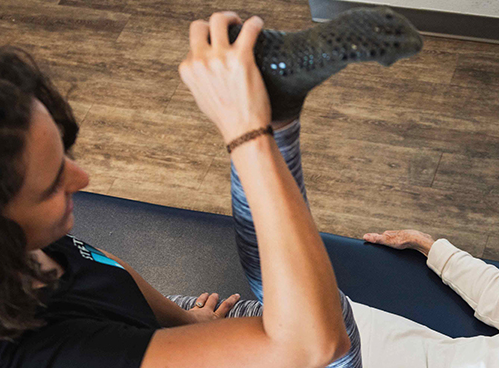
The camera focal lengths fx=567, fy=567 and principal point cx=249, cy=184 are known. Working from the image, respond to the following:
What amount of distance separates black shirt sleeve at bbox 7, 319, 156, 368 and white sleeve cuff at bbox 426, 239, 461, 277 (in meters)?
0.90

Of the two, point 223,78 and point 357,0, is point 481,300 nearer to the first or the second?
point 223,78

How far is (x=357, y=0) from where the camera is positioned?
2.50 metres

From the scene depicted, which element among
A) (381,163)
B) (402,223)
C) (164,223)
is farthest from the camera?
(381,163)

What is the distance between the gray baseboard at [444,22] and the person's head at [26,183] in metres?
2.03

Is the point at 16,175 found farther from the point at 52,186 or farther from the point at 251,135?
the point at 251,135

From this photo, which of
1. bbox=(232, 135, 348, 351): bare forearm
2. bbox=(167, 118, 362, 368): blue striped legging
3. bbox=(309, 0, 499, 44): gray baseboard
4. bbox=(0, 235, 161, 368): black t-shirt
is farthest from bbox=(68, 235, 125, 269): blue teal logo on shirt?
bbox=(309, 0, 499, 44): gray baseboard

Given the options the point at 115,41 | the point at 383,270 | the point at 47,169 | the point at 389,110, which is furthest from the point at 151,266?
the point at 115,41

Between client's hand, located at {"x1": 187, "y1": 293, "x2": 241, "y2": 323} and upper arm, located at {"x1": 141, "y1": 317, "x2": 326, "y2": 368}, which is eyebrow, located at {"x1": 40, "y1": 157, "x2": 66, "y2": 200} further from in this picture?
client's hand, located at {"x1": 187, "y1": 293, "x2": 241, "y2": 323}

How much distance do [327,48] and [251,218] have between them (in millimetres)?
245

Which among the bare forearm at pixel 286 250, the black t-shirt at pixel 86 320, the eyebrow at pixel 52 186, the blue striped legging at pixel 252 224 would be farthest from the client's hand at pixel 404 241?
the eyebrow at pixel 52 186

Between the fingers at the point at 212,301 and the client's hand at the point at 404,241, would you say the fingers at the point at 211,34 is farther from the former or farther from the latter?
the client's hand at the point at 404,241

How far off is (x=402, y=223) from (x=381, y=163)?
27 cm

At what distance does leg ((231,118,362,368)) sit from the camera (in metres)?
0.68

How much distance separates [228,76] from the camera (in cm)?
59
